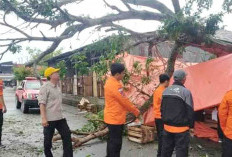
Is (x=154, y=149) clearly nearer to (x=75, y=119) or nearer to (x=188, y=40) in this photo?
(x=188, y=40)

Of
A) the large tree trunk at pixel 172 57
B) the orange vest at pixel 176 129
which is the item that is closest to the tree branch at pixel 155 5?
the large tree trunk at pixel 172 57

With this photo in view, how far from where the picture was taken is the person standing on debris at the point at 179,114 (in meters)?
4.14

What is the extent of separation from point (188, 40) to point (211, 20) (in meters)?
0.81

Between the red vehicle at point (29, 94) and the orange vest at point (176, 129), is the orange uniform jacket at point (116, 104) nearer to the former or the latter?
the orange vest at point (176, 129)

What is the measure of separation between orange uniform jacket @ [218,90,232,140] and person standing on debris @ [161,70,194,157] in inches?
18.4

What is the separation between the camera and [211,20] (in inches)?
260

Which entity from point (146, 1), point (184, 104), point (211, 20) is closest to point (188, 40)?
point (211, 20)

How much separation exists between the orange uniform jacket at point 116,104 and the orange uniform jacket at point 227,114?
1470mm

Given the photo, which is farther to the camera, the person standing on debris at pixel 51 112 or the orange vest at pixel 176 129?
the person standing on debris at pixel 51 112

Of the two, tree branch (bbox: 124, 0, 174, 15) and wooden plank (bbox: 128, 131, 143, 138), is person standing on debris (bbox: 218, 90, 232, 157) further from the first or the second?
tree branch (bbox: 124, 0, 174, 15)

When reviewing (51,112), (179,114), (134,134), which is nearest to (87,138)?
(134,134)

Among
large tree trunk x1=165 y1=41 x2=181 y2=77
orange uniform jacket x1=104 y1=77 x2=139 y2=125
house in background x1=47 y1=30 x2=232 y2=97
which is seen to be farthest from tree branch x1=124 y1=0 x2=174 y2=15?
orange uniform jacket x1=104 y1=77 x2=139 y2=125

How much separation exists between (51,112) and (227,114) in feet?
10.2

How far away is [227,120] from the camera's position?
150 inches
